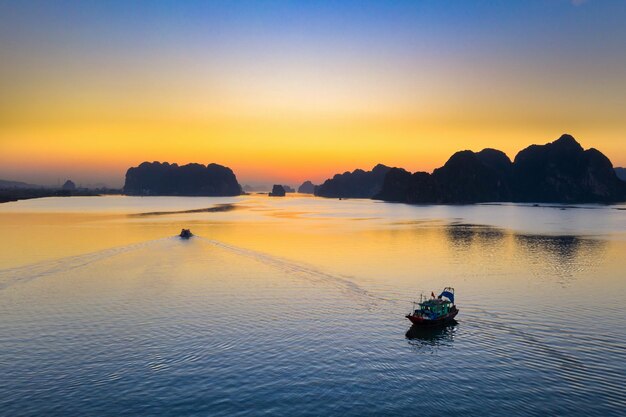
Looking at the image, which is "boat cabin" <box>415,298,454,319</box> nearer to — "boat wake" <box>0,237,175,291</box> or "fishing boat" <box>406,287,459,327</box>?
"fishing boat" <box>406,287,459,327</box>

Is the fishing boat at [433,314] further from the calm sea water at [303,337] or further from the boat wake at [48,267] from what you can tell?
the boat wake at [48,267]

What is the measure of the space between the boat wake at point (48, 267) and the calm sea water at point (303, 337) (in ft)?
1.72

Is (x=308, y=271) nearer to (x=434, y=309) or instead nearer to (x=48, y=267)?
(x=434, y=309)

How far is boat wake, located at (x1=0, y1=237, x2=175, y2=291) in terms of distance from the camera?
78.3m

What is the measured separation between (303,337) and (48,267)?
65.7m

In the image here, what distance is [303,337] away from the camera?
5059cm

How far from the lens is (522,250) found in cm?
12262

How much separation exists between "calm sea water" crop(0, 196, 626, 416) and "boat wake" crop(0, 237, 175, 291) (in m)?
0.53

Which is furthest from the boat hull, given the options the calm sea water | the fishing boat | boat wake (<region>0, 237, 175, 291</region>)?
boat wake (<region>0, 237, 175, 291</region>)

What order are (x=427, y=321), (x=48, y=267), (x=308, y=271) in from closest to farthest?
(x=427, y=321) → (x=48, y=267) → (x=308, y=271)

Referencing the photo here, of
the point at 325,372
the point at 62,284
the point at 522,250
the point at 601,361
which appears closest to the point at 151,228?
the point at 62,284

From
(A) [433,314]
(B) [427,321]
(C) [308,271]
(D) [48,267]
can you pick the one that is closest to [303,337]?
(B) [427,321]

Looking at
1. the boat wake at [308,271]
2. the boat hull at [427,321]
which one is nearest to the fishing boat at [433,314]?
the boat hull at [427,321]

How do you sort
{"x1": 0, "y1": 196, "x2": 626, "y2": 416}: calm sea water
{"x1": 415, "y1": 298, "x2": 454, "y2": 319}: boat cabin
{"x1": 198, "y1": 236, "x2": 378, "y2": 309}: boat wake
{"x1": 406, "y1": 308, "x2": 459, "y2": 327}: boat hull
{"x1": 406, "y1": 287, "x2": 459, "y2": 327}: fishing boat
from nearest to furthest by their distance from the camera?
1. {"x1": 0, "y1": 196, "x2": 626, "y2": 416}: calm sea water
2. {"x1": 406, "y1": 308, "x2": 459, "y2": 327}: boat hull
3. {"x1": 406, "y1": 287, "x2": 459, "y2": 327}: fishing boat
4. {"x1": 415, "y1": 298, "x2": 454, "y2": 319}: boat cabin
5. {"x1": 198, "y1": 236, "x2": 378, "y2": 309}: boat wake
